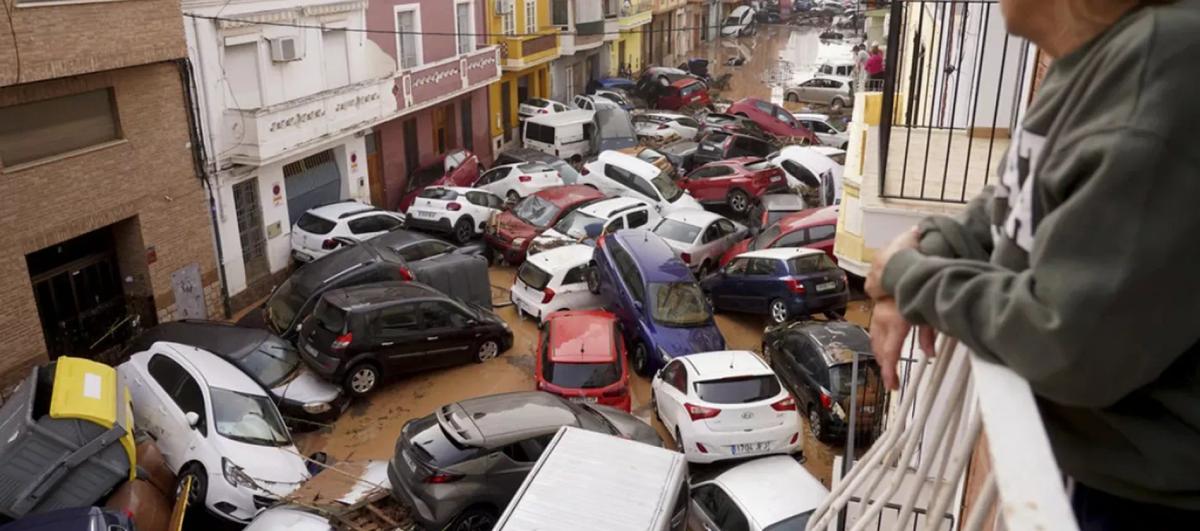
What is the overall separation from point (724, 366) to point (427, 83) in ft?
46.1

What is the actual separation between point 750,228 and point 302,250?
966 centimetres

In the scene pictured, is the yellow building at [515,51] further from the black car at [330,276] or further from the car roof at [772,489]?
the car roof at [772,489]

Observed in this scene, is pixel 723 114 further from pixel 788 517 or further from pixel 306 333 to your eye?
pixel 788 517

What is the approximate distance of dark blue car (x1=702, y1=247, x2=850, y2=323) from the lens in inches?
602

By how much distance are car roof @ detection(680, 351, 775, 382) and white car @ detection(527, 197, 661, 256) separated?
6.13 meters

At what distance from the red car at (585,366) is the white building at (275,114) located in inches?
288

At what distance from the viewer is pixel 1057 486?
126 cm

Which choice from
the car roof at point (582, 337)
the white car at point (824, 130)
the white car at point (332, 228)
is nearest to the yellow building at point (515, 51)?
the white car at point (824, 130)

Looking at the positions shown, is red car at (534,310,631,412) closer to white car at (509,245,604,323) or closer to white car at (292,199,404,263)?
white car at (509,245,604,323)

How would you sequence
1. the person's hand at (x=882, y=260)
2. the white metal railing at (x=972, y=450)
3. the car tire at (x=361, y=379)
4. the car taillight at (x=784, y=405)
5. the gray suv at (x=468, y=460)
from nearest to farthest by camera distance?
the white metal railing at (x=972, y=450) → the person's hand at (x=882, y=260) → the gray suv at (x=468, y=460) → the car taillight at (x=784, y=405) → the car tire at (x=361, y=379)

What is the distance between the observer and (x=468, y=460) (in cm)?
896

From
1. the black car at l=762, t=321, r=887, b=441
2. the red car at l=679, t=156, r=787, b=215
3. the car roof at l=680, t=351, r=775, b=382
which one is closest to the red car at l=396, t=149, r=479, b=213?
the red car at l=679, t=156, r=787, b=215

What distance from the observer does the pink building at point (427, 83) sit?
22312 millimetres

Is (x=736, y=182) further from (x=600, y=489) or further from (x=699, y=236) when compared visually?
(x=600, y=489)
